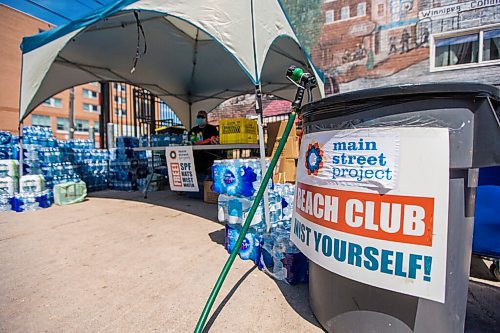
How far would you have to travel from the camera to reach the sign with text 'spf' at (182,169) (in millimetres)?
4711

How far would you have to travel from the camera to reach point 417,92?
1172mm

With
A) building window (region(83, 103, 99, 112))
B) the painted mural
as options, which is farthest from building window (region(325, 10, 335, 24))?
building window (region(83, 103, 99, 112))

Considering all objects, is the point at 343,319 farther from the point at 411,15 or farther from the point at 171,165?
the point at 411,15

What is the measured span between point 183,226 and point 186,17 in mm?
2608

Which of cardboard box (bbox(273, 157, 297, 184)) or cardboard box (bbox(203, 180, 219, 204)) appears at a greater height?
cardboard box (bbox(273, 157, 297, 184))

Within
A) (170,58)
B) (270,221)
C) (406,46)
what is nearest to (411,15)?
(406,46)

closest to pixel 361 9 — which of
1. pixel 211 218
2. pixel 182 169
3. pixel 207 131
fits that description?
pixel 207 131

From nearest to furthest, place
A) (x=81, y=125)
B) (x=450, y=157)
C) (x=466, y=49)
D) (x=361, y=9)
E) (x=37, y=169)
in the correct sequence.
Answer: (x=450, y=157) → (x=37, y=169) → (x=466, y=49) → (x=361, y=9) → (x=81, y=125)

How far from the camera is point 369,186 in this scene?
127cm

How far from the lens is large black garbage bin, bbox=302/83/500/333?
1150 millimetres

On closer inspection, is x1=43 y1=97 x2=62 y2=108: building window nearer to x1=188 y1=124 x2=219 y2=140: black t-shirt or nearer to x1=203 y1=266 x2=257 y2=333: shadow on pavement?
x1=188 y1=124 x2=219 y2=140: black t-shirt

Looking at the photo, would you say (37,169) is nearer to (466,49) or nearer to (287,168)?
(287,168)

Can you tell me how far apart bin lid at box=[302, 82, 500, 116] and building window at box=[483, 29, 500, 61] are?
8.31 metres

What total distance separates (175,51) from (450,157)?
6.56m
